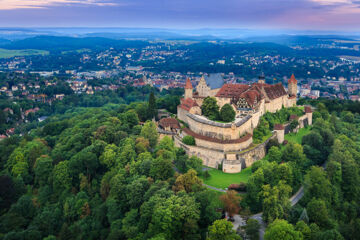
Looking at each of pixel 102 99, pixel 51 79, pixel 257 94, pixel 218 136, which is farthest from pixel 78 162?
pixel 51 79

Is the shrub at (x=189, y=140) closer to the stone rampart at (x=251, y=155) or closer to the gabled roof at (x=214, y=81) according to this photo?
the stone rampart at (x=251, y=155)

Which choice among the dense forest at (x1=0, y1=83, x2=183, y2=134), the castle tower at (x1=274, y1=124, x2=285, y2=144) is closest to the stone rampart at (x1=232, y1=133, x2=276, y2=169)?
the castle tower at (x1=274, y1=124, x2=285, y2=144)

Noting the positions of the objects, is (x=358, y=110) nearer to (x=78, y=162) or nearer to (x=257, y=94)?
(x=257, y=94)

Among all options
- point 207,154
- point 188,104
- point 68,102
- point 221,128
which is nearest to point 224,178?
point 207,154

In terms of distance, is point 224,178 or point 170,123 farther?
point 170,123

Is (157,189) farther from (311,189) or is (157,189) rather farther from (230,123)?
(311,189)

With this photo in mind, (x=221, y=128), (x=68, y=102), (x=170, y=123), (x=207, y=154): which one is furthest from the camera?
(x=68, y=102)

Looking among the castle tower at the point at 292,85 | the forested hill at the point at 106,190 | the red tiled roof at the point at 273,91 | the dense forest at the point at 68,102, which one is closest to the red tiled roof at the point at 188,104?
the forested hill at the point at 106,190
